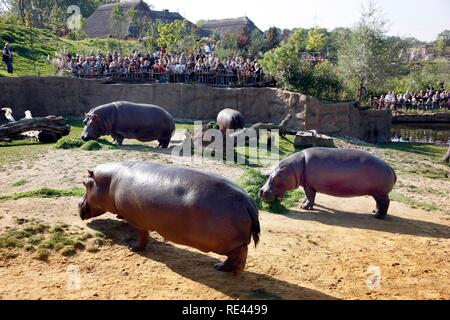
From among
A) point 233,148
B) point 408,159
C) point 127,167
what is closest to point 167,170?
point 127,167

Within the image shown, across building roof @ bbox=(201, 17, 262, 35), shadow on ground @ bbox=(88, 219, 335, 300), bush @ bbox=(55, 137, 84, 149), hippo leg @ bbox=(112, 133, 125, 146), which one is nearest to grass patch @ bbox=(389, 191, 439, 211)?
shadow on ground @ bbox=(88, 219, 335, 300)

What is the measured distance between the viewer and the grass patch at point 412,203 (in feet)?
38.3

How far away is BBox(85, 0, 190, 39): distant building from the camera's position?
166ft

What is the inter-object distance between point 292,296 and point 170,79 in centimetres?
2179

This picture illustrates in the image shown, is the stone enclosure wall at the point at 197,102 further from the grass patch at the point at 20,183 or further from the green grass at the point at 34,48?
the grass patch at the point at 20,183

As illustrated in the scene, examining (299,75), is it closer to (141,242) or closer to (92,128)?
(92,128)

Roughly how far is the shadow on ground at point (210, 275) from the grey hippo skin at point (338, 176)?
359cm

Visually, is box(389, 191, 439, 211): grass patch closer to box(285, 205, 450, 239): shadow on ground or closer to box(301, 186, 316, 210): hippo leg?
box(285, 205, 450, 239): shadow on ground

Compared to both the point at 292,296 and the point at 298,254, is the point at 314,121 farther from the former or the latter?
the point at 292,296

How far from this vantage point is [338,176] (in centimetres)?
1034

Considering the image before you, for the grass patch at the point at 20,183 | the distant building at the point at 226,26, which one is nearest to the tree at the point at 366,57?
the grass patch at the point at 20,183

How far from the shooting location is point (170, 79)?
26312 mm

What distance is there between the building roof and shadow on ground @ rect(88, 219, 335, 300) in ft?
192

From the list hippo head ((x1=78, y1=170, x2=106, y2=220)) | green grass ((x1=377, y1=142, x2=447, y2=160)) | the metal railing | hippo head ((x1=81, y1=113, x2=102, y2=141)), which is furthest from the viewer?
the metal railing
